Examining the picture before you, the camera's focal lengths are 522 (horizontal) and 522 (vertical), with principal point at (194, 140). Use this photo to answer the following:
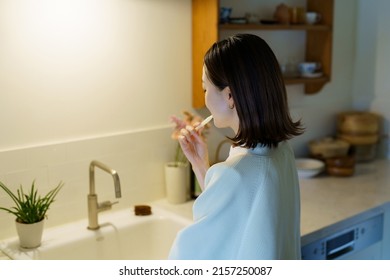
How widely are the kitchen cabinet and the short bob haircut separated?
0.81 metres

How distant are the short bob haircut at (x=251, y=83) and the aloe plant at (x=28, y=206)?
716mm

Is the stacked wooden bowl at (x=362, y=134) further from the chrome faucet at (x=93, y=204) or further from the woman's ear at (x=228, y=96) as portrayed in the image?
the woman's ear at (x=228, y=96)

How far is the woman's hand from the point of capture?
140 centimetres

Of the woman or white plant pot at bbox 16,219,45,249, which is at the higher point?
the woman

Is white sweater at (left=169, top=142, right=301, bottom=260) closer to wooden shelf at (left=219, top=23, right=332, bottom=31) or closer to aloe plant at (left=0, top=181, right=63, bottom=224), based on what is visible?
aloe plant at (left=0, top=181, right=63, bottom=224)

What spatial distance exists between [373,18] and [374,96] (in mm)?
389

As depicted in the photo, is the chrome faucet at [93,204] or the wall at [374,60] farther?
the wall at [374,60]

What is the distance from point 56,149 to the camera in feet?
5.54

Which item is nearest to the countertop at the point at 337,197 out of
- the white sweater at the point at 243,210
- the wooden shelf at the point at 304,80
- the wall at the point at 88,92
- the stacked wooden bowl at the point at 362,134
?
the stacked wooden bowl at the point at 362,134

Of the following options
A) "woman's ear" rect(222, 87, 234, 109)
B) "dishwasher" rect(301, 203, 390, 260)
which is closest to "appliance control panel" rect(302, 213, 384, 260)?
"dishwasher" rect(301, 203, 390, 260)

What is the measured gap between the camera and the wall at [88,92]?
62.6 inches
